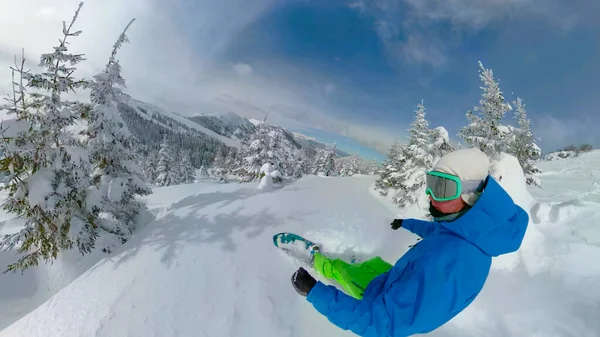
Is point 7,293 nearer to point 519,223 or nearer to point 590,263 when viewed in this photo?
point 519,223

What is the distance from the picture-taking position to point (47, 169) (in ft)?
26.3

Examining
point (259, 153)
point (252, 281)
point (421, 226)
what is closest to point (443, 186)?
→ point (421, 226)

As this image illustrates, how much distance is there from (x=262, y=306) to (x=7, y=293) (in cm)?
955

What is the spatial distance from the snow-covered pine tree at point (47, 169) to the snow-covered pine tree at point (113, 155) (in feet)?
2.81

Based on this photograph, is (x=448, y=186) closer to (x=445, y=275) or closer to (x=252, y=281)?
(x=445, y=275)

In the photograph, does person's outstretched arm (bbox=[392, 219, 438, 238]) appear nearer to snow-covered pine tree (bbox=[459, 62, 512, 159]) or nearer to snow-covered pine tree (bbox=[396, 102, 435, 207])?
snow-covered pine tree (bbox=[459, 62, 512, 159])

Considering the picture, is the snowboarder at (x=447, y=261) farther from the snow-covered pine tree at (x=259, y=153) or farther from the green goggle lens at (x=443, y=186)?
the snow-covered pine tree at (x=259, y=153)

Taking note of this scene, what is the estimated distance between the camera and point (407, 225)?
432 cm

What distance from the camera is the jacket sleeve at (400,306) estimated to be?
2.24 m

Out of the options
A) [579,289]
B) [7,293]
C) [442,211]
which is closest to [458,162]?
[442,211]

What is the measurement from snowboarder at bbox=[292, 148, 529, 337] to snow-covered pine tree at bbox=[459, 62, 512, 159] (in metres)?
13.7

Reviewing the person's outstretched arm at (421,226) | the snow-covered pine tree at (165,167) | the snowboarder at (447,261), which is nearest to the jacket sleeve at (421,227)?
the person's outstretched arm at (421,226)

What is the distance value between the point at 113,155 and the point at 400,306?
1114cm

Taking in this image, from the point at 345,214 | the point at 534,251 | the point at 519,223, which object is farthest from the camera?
the point at 345,214
